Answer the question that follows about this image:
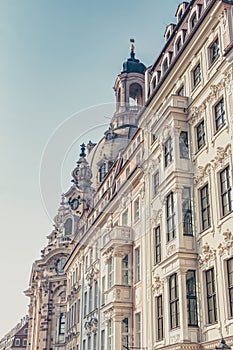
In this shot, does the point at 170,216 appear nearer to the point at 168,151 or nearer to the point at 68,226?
the point at 168,151

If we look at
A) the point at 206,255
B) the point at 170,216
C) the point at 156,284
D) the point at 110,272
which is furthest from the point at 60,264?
the point at 206,255

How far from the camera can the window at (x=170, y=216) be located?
26219 millimetres

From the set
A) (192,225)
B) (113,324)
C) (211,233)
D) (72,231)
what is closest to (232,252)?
Answer: (211,233)

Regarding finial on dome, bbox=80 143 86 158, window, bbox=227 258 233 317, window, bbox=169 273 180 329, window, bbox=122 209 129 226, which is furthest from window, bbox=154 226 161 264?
finial on dome, bbox=80 143 86 158

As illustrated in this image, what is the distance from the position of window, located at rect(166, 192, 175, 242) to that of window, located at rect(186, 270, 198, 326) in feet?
7.93

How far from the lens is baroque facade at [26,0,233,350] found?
23.0 m

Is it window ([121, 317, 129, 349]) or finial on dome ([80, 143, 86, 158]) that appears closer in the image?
window ([121, 317, 129, 349])

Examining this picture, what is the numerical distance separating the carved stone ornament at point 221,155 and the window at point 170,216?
370cm

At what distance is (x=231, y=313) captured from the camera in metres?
20.7

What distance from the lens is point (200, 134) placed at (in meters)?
26.4

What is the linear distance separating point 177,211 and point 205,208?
157 centimetres

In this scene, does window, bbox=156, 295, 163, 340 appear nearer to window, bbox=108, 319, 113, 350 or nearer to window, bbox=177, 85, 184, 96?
window, bbox=108, 319, 113, 350

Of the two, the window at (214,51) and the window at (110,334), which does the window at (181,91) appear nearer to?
the window at (214,51)

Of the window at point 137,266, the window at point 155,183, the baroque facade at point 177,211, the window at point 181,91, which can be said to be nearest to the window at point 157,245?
the baroque facade at point 177,211
